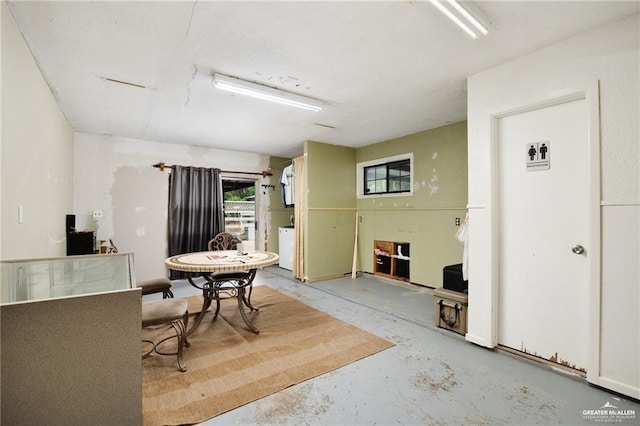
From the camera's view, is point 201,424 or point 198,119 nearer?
point 201,424

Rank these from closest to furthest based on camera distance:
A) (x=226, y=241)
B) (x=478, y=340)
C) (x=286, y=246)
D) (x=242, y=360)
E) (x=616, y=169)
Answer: (x=616, y=169), (x=242, y=360), (x=478, y=340), (x=226, y=241), (x=286, y=246)

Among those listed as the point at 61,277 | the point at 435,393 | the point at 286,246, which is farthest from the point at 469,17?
the point at 286,246

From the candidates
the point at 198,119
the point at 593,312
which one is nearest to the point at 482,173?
the point at 593,312

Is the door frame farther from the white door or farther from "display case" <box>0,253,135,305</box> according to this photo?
"display case" <box>0,253,135,305</box>

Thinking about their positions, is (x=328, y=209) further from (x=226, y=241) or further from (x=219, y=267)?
(x=219, y=267)

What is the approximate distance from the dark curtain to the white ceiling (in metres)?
1.61

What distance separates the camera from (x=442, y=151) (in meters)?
4.26

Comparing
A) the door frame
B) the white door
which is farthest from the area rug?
the door frame

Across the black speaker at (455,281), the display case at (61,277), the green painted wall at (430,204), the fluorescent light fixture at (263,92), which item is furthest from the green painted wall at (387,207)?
the display case at (61,277)

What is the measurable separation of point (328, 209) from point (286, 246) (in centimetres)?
130

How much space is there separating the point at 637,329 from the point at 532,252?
2.40 ft

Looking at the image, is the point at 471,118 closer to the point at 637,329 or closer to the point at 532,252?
the point at 532,252

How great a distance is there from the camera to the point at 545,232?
227cm

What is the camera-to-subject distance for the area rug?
1.82m
